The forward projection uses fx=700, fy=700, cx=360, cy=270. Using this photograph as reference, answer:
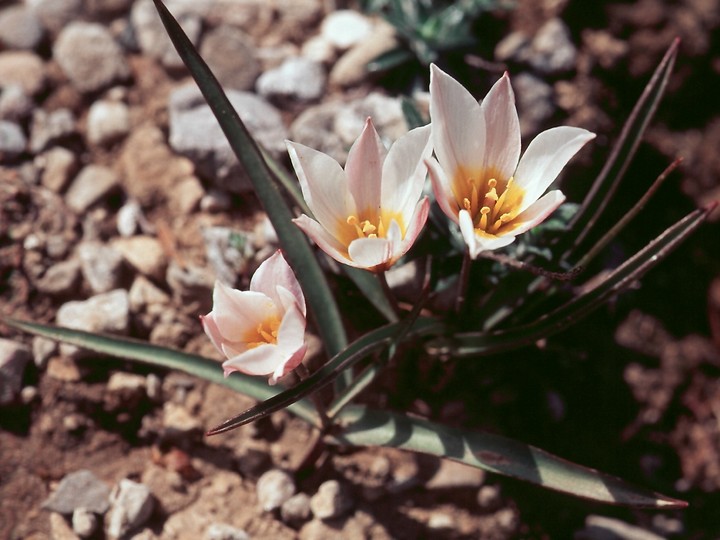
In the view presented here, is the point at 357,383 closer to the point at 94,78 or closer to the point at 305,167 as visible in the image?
the point at 305,167

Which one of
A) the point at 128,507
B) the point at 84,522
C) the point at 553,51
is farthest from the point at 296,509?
the point at 553,51

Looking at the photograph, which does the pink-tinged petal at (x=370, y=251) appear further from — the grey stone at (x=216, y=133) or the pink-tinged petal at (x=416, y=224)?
the grey stone at (x=216, y=133)

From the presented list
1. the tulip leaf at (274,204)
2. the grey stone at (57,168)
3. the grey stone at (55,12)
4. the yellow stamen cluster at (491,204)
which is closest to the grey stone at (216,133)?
the grey stone at (57,168)

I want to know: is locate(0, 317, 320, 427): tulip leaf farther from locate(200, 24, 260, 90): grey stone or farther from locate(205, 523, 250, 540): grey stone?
locate(200, 24, 260, 90): grey stone

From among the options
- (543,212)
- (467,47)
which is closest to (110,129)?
(467,47)

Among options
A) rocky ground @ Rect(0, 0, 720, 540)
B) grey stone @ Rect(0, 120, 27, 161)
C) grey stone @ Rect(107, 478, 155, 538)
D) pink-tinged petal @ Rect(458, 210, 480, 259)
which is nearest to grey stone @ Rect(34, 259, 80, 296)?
rocky ground @ Rect(0, 0, 720, 540)
